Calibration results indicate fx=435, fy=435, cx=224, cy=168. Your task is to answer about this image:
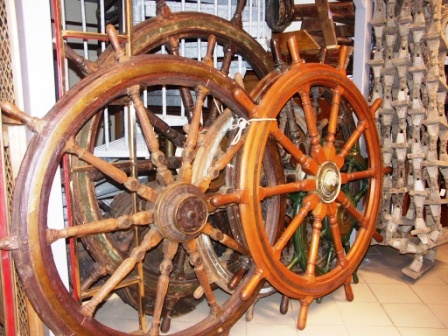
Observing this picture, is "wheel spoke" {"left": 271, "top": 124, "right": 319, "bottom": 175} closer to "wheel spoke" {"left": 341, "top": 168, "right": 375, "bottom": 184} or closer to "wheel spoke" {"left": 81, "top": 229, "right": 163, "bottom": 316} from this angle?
"wheel spoke" {"left": 341, "top": 168, "right": 375, "bottom": 184}

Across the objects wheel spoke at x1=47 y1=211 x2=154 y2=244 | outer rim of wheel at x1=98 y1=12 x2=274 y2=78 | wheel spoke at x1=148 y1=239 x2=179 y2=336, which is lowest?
wheel spoke at x1=148 y1=239 x2=179 y2=336

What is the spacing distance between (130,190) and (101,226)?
0.69 feet

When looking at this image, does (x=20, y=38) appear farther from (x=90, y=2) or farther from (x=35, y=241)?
(x=90, y=2)

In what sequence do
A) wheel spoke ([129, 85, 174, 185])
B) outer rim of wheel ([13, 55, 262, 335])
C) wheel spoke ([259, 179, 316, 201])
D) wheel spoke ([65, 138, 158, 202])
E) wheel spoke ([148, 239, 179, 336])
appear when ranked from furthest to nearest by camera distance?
wheel spoke ([259, 179, 316, 201])
wheel spoke ([148, 239, 179, 336])
wheel spoke ([129, 85, 174, 185])
wheel spoke ([65, 138, 158, 202])
outer rim of wheel ([13, 55, 262, 335])

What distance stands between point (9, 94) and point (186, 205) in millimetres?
909

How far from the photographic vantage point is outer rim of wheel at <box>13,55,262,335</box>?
4.93ft

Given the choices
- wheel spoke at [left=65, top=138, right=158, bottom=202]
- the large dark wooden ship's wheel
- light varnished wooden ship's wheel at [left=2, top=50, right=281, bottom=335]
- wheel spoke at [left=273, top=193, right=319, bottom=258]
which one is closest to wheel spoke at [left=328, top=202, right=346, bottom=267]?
wheel spoke at [left=273, top=193, right=319, bottom=258]

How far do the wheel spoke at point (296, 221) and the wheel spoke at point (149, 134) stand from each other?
0.65m

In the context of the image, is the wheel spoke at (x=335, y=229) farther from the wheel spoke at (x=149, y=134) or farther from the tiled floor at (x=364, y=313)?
the wheel spoke at (x=149, y=134)

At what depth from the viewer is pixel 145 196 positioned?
184 centimetres

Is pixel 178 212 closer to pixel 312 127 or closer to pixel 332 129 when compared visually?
pixel 312 127

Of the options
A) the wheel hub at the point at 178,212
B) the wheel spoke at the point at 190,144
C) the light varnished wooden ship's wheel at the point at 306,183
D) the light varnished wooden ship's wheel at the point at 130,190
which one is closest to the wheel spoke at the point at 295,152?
the light varnished wooden ship's wheel at the point at 306,183

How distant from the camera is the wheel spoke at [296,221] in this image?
2.15 m

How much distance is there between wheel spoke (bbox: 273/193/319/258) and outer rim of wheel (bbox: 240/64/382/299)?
0.21 feet
